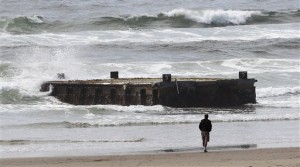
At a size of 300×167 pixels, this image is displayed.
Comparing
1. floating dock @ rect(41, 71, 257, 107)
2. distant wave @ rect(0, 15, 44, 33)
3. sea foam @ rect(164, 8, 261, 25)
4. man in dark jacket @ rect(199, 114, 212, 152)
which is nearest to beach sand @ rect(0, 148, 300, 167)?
man in dark jacket @ rect(199, 114, 212, 152)

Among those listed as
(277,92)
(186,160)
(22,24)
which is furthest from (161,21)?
(186,160)

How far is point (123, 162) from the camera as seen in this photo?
16547 millimetres

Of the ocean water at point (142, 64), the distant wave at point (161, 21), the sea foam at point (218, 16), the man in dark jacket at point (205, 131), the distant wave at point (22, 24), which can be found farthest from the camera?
the sea foam at point (218, 16)

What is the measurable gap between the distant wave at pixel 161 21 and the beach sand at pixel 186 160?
119 ft

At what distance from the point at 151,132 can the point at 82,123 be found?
2.74 metres

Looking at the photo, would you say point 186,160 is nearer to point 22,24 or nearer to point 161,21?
point 22,24

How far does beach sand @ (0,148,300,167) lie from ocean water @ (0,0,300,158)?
0.92 m

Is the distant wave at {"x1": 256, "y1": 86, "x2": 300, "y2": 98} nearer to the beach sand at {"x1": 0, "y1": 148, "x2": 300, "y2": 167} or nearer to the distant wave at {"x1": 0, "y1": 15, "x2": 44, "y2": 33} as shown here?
the beach sand at {"x1": 0, "y1": 148, "x2": 300, "y2": 167}

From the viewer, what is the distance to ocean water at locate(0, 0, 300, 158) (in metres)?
20.8

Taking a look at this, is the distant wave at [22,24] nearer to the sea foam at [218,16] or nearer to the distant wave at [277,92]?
the sea foam at [218,16]

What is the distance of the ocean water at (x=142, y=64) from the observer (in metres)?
20.8

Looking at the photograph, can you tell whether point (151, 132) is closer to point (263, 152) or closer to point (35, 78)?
point (263, 152)

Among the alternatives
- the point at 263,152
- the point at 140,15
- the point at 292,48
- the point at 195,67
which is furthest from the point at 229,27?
the point at 263,152

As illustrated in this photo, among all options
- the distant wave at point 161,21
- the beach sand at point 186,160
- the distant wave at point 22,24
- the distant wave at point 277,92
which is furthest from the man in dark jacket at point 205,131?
the distant wave at point 22,24
